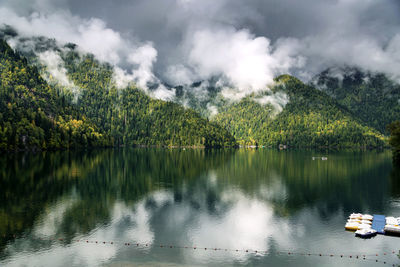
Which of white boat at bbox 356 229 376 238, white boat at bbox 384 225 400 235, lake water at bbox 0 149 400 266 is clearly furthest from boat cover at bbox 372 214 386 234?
lake water at bbox 0 149 400 266

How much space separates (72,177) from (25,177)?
10861 millimetres

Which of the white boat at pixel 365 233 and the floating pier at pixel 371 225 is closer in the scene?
the white boat at pixel 365 233

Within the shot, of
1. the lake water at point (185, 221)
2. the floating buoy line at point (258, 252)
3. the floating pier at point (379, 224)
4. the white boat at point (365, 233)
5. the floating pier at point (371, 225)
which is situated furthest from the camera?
the floating pier at point (379, 224)

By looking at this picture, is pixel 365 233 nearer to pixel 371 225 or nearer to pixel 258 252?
pixel 371 225

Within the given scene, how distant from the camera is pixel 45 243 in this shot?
37.4 m

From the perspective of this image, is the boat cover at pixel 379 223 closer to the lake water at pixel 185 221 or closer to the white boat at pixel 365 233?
the white boat at pixel 365 233

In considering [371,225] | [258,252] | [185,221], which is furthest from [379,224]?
[185,221]

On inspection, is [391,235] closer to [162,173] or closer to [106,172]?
[162,173]

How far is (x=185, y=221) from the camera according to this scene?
4875cm

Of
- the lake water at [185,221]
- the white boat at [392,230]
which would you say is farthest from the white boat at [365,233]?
the white boat at [392,230]

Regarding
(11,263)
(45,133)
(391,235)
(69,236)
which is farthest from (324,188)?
(45,133)

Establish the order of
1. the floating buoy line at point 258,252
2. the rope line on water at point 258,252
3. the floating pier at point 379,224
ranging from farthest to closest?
the floating pier at point 379,224, the rope line on water at point 258,252, the floating buoy line at point 258,252

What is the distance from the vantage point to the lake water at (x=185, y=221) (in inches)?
1385

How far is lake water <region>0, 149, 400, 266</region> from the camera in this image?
115 ft
